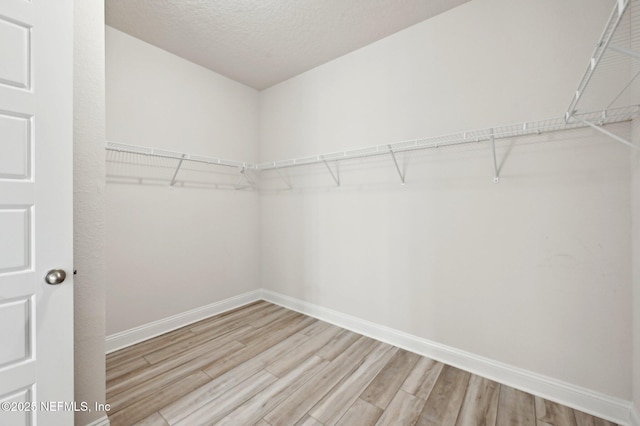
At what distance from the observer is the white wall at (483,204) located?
4.84 feet

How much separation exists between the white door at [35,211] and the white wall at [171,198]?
3.78 ft

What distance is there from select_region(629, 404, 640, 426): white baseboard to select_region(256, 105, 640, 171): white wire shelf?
1472 millimetres

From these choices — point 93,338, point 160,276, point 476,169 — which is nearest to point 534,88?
point 476,169

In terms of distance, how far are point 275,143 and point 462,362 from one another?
2671 mm

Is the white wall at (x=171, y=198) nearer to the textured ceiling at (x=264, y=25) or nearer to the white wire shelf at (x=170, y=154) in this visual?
the white wire shelf at (x=170, y=154)

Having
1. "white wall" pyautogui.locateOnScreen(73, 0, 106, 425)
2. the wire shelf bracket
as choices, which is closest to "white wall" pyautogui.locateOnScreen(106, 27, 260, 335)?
"white wall" pyautogui.locateOnScreen(73, 0, 106, 425)

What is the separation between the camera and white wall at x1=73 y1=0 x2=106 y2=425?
125 centimetres

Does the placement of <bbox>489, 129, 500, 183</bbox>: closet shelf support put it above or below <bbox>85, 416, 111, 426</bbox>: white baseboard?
above

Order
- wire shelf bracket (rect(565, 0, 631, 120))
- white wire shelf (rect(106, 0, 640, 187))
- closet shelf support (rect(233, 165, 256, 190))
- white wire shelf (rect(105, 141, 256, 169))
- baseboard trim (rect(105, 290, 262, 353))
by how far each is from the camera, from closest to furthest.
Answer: wire shelf bracket (rect(565, 0, 631, 120)) → white wire shelf (rect(106, 0, 640, 187)) → white wire shelf (rect(105, 141, 256, 169)) → baseboard trim (rect(105, 290, 262, 353)) → closet shelf support (rect(233, 165, 256, 190))

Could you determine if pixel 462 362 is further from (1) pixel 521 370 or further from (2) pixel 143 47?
(2) pixel 143 47

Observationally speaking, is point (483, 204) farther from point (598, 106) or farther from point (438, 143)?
point (598, 106)

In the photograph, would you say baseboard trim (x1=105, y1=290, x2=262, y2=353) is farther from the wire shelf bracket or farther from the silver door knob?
the wire shelf bracket

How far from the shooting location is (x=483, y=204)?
1.80 m

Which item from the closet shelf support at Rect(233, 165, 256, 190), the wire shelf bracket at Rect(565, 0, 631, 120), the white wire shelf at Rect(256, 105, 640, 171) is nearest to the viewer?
the wire shelf bracket at Rect(565, 0, 631, 120)
